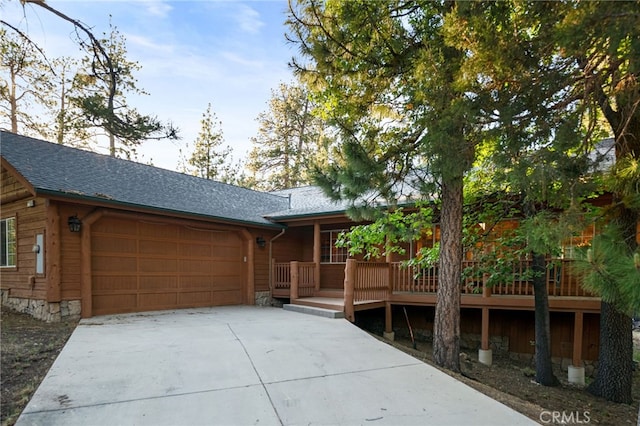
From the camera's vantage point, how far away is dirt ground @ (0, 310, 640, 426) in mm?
3660

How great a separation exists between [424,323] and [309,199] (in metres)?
5.41

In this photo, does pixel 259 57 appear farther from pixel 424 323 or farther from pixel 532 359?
pixel 532 359

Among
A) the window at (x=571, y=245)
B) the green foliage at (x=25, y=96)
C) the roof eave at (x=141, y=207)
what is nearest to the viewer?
the window at (x=571, y=245)

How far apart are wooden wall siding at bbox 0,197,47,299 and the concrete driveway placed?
221 centimetres

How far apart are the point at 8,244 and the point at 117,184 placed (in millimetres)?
2923

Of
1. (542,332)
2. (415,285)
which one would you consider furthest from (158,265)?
(542,332)

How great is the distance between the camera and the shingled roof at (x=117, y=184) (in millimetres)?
7055

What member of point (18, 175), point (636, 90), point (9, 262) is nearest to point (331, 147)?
point (636, 90)

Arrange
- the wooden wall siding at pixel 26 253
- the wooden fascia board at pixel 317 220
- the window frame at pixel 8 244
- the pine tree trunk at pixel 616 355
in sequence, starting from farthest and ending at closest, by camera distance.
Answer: the wooden fascia board at pixel 317 220 → the window frame at pixel 8 244 → the wooden wall siding at pixel 26 253 → the pine tree trunk at pixel 616 355

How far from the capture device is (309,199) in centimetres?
1220

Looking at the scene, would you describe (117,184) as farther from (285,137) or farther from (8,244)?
(285,137)

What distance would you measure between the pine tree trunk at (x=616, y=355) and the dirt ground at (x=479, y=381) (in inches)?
7.9

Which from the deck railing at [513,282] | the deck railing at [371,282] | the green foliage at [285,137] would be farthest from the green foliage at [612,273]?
the green foliage at [285,137]

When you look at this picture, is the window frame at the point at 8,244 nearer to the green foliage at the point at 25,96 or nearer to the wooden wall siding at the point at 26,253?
the wooden wall siding at the point at 26,253
